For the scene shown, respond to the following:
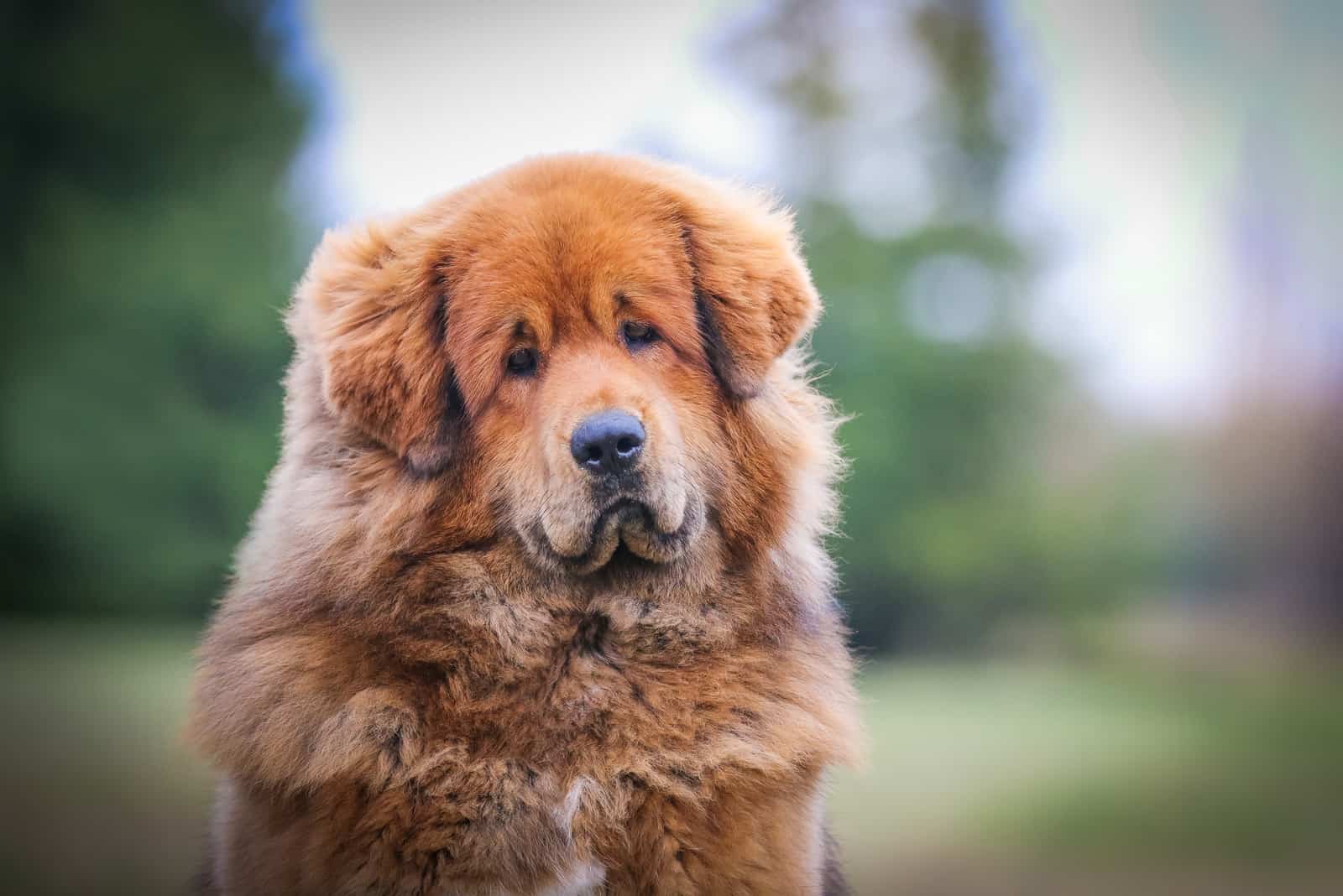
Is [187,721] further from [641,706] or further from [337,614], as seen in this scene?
[641,706]

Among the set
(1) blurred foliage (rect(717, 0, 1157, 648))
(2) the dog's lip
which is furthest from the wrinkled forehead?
(1) blurred foliage (rect(717, 0, 1157, 648))

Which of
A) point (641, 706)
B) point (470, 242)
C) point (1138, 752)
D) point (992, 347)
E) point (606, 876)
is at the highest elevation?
point (470, 242)

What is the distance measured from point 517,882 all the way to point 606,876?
0.20 m

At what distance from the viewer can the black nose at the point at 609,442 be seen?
2396 millimetres

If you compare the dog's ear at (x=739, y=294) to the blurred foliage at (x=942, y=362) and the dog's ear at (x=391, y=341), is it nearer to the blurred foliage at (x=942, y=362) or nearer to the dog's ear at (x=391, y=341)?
the dog's ear at (x=391, y=341)

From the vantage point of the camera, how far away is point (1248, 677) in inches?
415

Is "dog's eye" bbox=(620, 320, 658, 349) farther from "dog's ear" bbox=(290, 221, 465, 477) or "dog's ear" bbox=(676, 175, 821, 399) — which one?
"dog's ear" bbox=(290, 221, 465, 477)

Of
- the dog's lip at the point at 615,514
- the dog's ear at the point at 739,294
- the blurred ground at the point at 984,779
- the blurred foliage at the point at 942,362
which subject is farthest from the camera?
the blurred foliage at the point at 942,362

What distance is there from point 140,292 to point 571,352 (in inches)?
364

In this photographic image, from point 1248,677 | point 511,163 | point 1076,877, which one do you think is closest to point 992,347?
point 1248,677

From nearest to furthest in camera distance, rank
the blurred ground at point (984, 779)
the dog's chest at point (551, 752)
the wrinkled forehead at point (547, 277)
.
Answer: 1. the dog's chest at point (551, 752)
2. the wrinkled forehead at point (547, 277)
3. the blurred ground at point (984, 779)

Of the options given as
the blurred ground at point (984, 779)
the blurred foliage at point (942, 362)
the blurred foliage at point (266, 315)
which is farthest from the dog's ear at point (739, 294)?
the blurred foliage at point (942, 362)

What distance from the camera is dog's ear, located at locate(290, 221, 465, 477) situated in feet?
8.35

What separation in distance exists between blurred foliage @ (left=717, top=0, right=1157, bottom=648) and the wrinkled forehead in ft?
32.3
